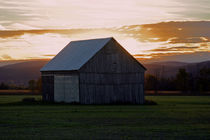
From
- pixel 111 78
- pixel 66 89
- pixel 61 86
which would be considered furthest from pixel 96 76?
pixel 61 86

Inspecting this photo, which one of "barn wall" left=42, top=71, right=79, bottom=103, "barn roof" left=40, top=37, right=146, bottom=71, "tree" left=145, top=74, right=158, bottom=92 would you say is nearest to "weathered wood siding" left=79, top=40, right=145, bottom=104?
"barn roof" left=40, top=37, right=146, bottom=71

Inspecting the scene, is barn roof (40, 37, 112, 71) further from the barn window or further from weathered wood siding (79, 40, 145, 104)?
the barn window

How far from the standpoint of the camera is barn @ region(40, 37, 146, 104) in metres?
51.2

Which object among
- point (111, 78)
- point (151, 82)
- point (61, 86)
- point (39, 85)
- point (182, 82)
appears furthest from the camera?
point (151, 82)

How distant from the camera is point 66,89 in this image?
52.3m

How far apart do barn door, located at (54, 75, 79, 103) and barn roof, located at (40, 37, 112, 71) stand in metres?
1.17

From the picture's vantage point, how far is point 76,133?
852 inches

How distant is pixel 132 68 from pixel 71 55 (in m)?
7.41

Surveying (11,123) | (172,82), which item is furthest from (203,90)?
(11,123)

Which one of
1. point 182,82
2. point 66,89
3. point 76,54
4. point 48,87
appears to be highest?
point 76,54

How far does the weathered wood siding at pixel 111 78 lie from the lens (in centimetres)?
5138

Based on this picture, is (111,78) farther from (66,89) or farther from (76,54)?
(66,89)

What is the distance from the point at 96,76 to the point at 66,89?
3.63 m

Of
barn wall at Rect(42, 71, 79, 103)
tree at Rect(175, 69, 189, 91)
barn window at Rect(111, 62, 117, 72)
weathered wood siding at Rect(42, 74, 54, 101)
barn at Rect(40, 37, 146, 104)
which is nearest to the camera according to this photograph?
barn wall at Rect(42, 71, 79, 103)
